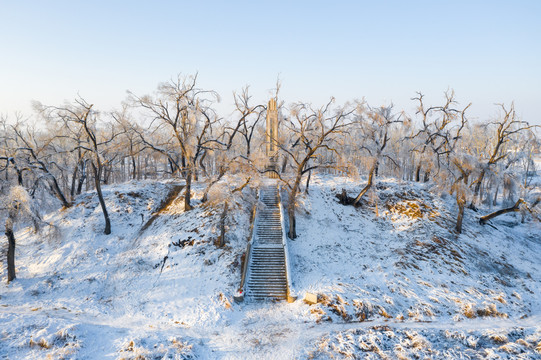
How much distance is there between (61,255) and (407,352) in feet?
65.6

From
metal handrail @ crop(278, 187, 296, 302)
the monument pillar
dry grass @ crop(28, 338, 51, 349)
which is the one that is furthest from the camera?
the monument pillar

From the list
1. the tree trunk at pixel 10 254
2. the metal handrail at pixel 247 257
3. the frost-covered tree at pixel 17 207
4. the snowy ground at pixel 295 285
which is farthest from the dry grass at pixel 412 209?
the tree trunk at pixel 10 254

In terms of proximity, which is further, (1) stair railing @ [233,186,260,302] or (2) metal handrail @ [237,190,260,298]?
(2) metal handrail @ [237,190,260,298]

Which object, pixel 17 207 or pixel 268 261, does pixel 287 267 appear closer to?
pixel 268 261

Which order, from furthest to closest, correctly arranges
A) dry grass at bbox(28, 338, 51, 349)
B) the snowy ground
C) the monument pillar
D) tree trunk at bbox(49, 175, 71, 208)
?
the monument pillar
tree trunk at bbox(49, 175, 71, 208)
the snowy ground
dry grass at bbox(28, 338, 51, 349)

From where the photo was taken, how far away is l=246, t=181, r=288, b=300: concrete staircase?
14.7m

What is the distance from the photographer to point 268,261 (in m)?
16.5

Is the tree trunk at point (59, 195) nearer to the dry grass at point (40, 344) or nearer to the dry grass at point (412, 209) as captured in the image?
the dry grass at point (40, 344)

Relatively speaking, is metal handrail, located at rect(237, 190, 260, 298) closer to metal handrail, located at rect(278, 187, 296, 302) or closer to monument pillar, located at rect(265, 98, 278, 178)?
metal handrail, located at rect(278, 187, 296, 302)

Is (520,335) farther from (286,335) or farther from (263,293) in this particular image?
(263,293)

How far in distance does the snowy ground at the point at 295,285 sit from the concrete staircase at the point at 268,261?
2.43ft

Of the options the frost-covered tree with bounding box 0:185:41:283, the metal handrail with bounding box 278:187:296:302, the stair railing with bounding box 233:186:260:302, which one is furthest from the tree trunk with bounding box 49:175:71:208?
the metal handrail with bounding box 278:187:296:302

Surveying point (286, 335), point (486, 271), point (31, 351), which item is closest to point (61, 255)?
point (31, 351)

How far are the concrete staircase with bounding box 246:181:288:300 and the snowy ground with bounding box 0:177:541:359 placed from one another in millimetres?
742
